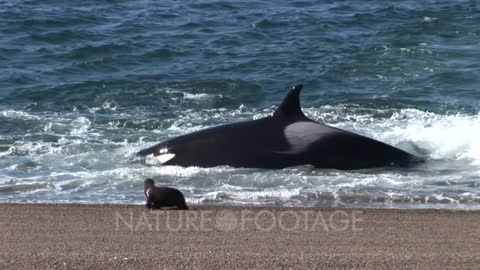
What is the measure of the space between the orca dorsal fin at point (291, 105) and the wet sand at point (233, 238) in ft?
7.36

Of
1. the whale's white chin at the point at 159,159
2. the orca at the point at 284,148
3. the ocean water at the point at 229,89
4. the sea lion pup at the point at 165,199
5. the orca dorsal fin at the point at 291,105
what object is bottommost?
the ocean water at the point at 229,89

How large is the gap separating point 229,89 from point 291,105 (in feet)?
24.5

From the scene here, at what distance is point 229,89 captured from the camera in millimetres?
21406

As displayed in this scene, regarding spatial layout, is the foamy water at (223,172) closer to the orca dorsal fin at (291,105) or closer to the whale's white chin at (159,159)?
the whale's white chin at (159,159)

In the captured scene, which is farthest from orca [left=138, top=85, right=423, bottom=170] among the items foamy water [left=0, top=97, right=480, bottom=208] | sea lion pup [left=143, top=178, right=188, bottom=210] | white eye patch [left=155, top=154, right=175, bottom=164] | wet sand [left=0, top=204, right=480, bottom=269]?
sea lion pup [left=143, top=178, right=188, bottom=210]

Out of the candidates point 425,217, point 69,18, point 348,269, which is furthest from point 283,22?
point 348,269

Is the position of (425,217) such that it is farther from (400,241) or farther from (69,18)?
(69,18)

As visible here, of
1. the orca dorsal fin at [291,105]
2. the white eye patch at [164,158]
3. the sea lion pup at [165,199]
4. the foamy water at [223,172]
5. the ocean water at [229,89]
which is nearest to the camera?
the sea lion pup at [165,199]

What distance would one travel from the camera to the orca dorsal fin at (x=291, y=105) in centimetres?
1378

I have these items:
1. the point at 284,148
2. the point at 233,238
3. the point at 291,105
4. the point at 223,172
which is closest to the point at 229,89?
the point at 284,148

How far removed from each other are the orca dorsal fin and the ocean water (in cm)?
72

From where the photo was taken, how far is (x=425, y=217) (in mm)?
11445

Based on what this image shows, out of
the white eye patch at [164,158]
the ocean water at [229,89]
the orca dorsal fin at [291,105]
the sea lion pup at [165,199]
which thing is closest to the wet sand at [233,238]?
the sea lion pup at [165,199]

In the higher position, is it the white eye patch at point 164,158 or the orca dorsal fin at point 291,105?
the orca dorsal fin at point 291,105
